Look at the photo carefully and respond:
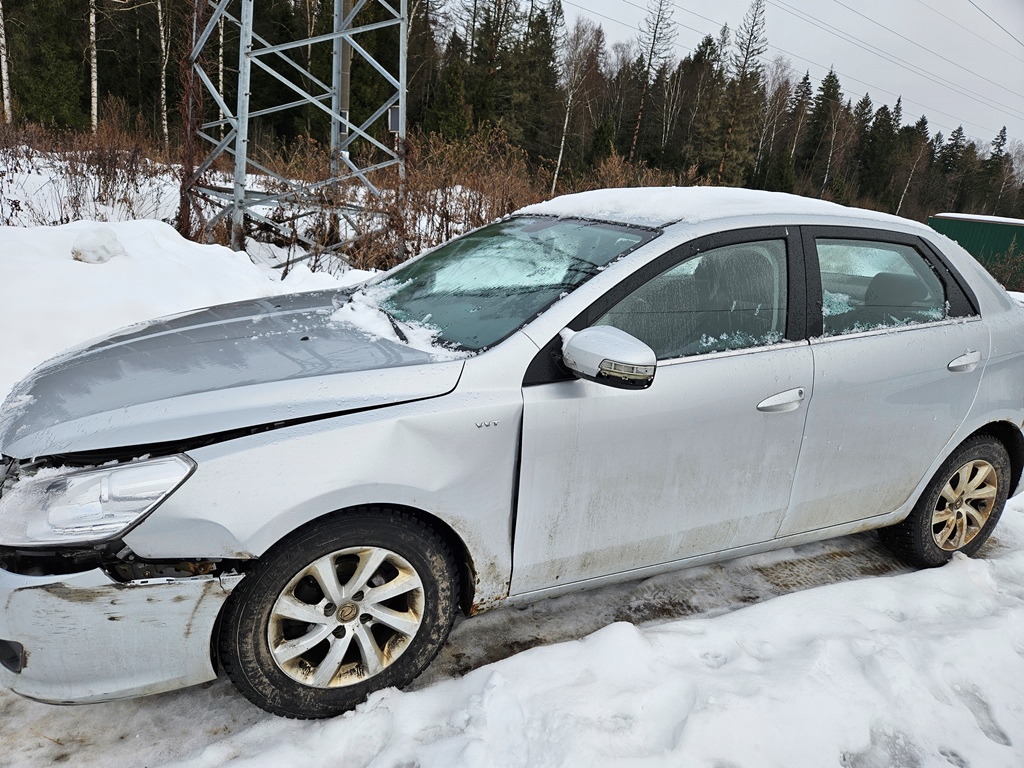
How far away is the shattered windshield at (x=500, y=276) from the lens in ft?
8.03

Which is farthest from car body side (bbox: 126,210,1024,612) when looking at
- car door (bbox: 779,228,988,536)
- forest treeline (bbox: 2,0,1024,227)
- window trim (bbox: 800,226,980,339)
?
forest treeline (bbox: 2,0,1024,227)

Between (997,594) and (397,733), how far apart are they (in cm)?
270

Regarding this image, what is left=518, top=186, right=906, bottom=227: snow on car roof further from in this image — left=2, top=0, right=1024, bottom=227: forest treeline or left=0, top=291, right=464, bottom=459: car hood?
left=2, top=0, right=1024, bottom=227: forest treeline

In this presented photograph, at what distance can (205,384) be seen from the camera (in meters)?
2.07

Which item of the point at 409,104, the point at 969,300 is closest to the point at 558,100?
the point at 409,104

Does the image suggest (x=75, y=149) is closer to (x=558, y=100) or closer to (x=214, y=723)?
(x=214, y=723)

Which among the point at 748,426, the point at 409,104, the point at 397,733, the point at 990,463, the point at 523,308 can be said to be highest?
the point at 409,104

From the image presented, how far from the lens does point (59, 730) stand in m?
2.06

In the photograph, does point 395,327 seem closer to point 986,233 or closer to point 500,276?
point 500,276

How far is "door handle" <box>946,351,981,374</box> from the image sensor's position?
9.98 feet

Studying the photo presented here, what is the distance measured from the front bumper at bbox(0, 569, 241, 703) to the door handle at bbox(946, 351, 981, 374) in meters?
2.96

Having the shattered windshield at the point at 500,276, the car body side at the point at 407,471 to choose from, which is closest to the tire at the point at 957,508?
the car body side at the point at 407,471

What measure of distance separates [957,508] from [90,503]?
11.8 ft

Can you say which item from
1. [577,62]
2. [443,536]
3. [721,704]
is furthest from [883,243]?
[577,62]
